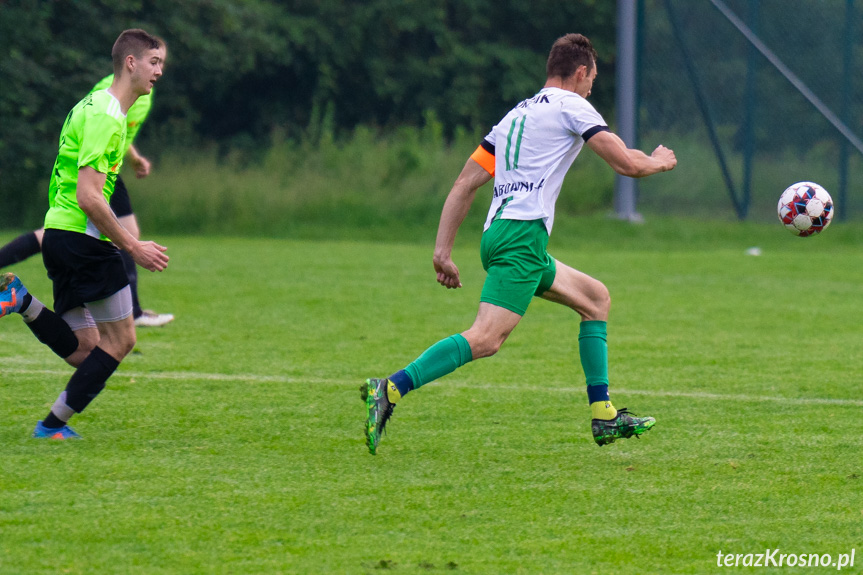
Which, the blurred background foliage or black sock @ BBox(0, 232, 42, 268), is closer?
black sock @ BBox(0, 232, 42, 268)

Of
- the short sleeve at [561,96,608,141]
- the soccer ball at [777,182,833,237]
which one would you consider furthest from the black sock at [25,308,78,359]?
the soccer ball at [777,182,833,237]

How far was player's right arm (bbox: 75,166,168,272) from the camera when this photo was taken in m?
4.90

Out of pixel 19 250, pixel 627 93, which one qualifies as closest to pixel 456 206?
pixel 19 250

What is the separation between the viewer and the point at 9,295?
18.0ft

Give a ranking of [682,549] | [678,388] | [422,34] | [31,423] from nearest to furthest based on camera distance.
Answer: [682,549] < [31,423] < [678,388] < [422,34]

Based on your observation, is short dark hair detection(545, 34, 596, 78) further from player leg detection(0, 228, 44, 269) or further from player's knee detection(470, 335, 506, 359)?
player leg detection(0, 228, 44, 269)

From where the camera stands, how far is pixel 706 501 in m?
4.53

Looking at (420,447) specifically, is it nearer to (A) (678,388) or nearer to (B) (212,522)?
(B) (212,522)

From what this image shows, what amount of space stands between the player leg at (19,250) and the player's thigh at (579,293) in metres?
4.63

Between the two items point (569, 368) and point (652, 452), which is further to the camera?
point (569, 368)

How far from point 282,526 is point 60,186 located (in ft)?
7.09

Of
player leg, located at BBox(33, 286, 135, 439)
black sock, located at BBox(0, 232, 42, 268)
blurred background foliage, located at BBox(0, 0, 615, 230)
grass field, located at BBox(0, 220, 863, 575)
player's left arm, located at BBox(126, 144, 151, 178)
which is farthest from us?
blurred background foliage, located at BBox(0, 0, 615, 230)

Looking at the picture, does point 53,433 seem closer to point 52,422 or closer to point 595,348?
point 52,422

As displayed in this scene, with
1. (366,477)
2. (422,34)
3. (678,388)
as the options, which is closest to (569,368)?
(678,388)
